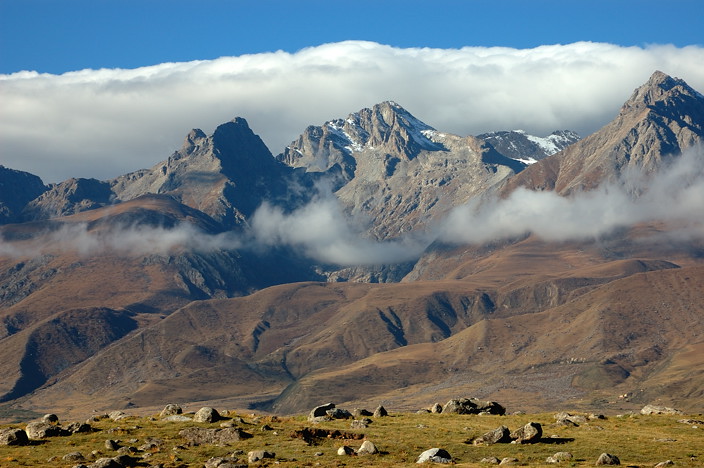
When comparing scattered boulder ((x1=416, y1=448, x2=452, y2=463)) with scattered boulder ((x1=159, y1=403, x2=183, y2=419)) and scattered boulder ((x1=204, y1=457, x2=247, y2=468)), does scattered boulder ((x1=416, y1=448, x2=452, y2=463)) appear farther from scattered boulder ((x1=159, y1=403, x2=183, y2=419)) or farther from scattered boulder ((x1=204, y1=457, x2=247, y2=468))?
scattered boulder ((x1=159, y1=403, x2=183, y2=419))

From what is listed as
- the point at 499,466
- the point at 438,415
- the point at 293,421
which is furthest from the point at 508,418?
the point at 499,466

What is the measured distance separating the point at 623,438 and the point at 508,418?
1820 cm

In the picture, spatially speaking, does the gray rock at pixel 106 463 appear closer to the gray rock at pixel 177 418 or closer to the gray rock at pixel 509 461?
the gray rock at pixel 177 418

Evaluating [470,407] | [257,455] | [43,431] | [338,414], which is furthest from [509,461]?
[43,431]

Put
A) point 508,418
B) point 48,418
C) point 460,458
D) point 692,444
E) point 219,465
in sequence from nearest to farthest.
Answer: point 219,465
point 460,458
point 692,444
point 48,418
point 508,418

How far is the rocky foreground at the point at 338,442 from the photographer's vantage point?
85438mm

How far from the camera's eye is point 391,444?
93375mm

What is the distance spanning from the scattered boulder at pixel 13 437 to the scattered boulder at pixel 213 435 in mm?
14523

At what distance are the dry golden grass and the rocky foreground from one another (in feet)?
0.31

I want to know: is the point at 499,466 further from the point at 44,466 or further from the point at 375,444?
the point at 44,466

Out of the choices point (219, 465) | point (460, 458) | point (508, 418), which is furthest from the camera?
point (508, 418)

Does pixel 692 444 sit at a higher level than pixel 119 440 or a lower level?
lower

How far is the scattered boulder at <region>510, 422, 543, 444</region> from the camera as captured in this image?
9488 centimetres

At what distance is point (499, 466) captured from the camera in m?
83.2
